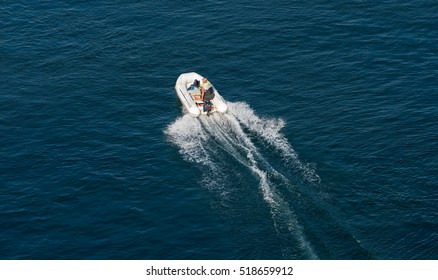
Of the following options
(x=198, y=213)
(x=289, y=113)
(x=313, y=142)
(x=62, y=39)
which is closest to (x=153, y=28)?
(x=62, y=39)

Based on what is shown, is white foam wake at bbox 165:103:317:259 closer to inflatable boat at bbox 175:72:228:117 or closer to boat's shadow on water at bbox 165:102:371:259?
boat's shadow on water at bbox 165:102:371:259

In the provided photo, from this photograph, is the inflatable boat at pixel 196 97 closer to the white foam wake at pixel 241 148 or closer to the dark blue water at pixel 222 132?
the white foam wake at pixel 241 148

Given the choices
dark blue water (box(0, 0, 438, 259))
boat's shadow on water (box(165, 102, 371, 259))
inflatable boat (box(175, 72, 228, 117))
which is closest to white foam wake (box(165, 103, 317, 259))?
boat's shadow on water (box(165, 102, 371, 259))

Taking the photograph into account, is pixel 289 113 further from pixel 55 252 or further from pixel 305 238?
pixel 55 252

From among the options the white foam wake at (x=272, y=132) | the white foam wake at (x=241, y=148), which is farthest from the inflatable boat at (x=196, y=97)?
the white foam wake at (x=272, y=132)

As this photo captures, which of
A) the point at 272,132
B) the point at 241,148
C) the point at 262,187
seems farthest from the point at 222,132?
the point at 262,187

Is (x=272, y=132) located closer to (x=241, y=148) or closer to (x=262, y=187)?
(x=241, y=148)
